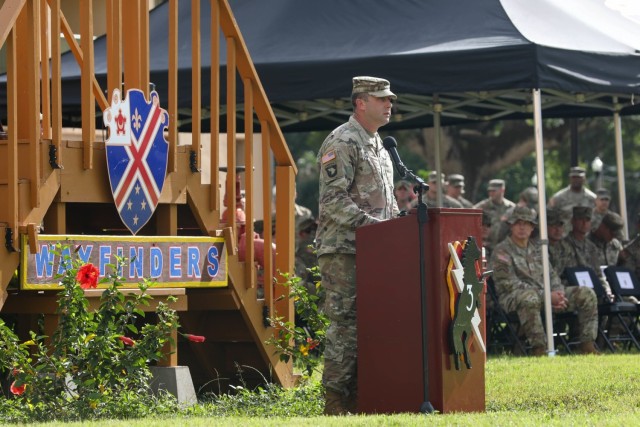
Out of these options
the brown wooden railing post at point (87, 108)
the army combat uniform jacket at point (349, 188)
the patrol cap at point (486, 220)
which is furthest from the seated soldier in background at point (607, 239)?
the brown wooden railing post at point (87, 108)

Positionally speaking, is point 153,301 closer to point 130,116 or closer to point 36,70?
point 130,116

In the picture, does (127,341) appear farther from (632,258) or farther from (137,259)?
(632,258)

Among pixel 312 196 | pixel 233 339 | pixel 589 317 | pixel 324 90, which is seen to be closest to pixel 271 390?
pixel 233 339

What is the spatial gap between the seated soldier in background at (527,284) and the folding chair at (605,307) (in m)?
0.33

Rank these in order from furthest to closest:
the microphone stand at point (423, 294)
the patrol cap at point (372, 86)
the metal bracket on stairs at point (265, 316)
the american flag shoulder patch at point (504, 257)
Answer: the american flag shoulder patch at point (504, 257) → the metal bracket on stairs at point (265, 316) → the patrol cap at point (372, 86) → the microphone stand at point (423, 294)

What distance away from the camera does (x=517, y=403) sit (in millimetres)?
8789

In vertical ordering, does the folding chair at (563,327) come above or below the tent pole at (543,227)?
below

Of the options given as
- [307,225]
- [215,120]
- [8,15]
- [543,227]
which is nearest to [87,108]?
[8,15]

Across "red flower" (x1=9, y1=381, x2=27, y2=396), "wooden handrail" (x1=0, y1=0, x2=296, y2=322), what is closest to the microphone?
"wooden handrail" (x1=0, y1=0, x2=296, y2=322)

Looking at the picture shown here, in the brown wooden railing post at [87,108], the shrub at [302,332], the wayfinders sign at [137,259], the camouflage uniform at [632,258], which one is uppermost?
the brown wooden railing post at [87,108]

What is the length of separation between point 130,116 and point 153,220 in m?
0.92

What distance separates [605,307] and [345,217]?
7.21 metres

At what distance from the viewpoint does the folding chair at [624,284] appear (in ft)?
49.1

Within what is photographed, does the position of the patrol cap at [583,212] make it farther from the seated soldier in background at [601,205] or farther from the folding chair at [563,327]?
the seated soldier in background at [601,205]
